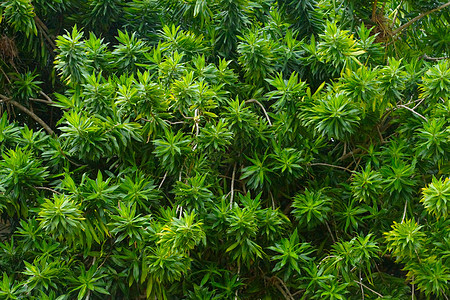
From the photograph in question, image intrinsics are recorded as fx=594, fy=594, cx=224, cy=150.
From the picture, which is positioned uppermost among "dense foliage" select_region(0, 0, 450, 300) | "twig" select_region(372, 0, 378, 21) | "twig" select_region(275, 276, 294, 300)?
"twig" select_region(372, 0, 378, 21)

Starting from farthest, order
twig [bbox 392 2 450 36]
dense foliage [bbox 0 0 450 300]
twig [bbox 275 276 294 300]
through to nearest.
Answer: twig [bbox 392 2 450 36]
twig [bbox 275 276 294 300]
dense foliage [bbox 0 0 450 300]

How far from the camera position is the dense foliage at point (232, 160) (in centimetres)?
360

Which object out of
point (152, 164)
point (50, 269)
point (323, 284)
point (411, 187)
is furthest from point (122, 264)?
point (411, 187)

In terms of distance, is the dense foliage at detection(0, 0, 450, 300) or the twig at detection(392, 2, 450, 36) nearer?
the dense foliage at detection(0, 0, 450, 300)

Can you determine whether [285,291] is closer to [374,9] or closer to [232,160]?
[232,160]

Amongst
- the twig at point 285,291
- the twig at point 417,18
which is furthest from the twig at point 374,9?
the twig at point 285,291

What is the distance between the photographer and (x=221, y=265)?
429 centimetres

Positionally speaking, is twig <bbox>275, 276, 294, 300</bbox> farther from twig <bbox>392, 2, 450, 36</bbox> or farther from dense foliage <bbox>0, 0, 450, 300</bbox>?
twig <bbox>392, 2, 450, 36</bbox>

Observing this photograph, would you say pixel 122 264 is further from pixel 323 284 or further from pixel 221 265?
pixel 323 284

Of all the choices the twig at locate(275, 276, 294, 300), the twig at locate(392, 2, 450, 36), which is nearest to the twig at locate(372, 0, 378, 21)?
the twig at locate(392, 2, 450, 36)

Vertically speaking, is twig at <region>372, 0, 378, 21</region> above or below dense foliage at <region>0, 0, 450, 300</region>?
above

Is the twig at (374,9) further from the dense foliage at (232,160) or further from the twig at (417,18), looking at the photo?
the twig at (417,18)

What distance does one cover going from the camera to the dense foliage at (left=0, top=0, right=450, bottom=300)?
360 cm

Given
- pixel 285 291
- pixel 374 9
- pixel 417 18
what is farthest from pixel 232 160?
pixel 417 18
